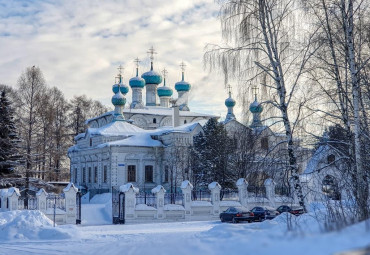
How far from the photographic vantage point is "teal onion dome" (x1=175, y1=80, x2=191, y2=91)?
47250mm

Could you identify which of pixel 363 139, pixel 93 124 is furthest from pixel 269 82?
pixel 93 124

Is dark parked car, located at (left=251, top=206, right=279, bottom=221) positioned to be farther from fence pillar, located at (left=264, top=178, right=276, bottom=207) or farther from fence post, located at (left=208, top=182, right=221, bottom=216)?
fence pillar, located at (left=264, top=178, right=276, bottom=207)

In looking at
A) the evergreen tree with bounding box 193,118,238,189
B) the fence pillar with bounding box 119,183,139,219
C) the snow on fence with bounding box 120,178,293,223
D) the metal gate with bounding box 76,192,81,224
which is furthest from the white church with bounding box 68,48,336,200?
the metal gate with bounding box 76,192,81,224

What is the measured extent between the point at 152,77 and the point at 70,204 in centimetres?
2624

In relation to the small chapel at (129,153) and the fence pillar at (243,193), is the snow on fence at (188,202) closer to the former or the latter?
the fence pillar at (243,193)

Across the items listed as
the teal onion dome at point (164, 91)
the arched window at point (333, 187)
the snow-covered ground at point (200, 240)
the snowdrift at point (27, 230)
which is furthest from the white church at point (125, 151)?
the arched window at point (333, 187)

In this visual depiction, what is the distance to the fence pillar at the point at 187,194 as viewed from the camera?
74.6 feet

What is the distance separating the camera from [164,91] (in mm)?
48500

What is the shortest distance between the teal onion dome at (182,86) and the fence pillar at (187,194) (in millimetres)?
25365

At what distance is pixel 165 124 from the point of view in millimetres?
44062

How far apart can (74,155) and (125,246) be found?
3496 centimetres

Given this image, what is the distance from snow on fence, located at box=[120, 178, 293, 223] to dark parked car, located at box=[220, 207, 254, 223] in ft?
3.30

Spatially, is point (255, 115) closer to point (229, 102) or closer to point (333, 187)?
point (333, 187)

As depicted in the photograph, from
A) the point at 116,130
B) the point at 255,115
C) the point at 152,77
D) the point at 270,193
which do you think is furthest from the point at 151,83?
the point at 255,115
